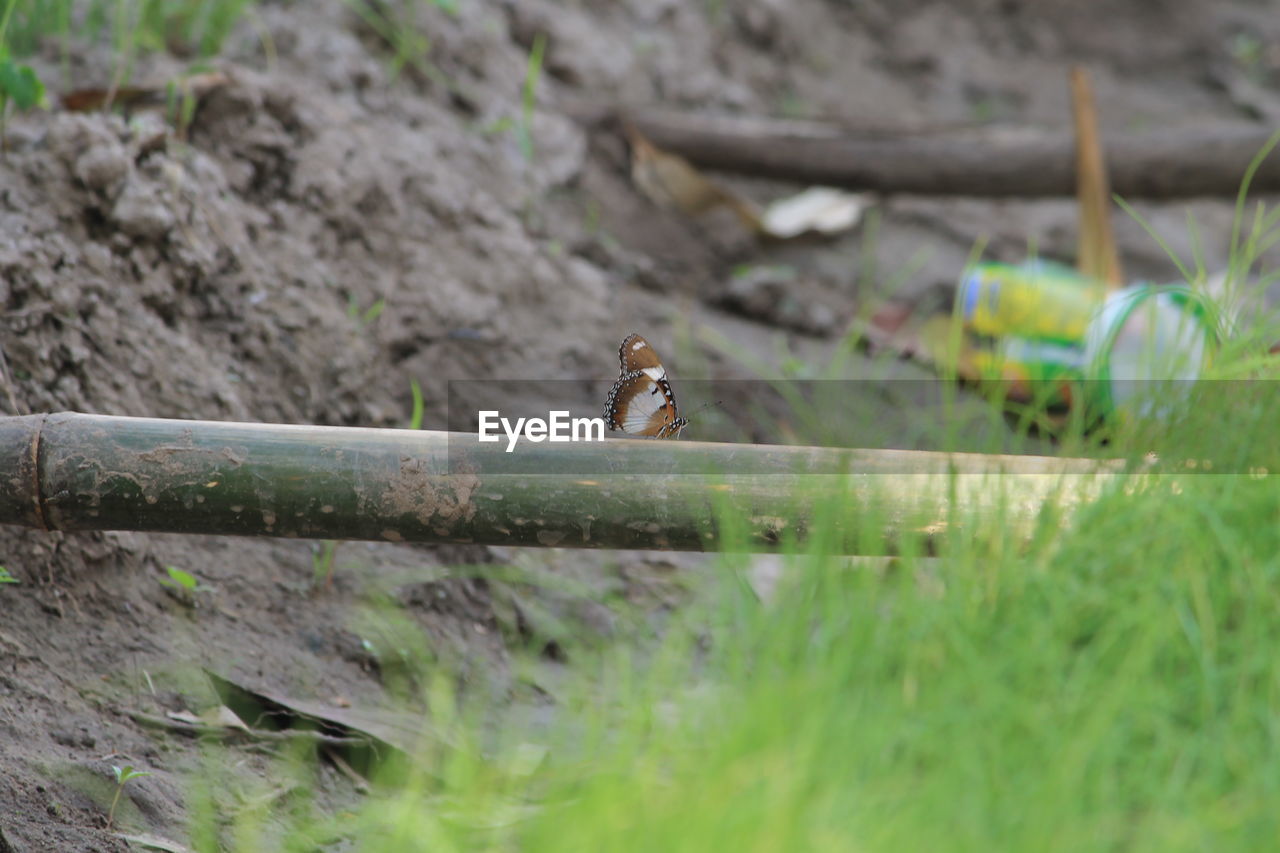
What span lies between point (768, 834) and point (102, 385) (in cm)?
156

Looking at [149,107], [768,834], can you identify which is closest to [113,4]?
[149,107]

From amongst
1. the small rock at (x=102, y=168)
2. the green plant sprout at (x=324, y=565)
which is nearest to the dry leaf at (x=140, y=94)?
the small rock at (x=102, y=168)

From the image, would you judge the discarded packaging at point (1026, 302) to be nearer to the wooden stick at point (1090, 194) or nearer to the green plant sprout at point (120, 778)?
the wooden stick at point (1090, 194)

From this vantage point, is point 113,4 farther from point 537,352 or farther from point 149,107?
point 537,352

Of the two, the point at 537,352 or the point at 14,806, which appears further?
the point at 537,352

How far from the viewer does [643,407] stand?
2.17 meters

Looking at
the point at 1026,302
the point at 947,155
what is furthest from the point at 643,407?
the point at 947,155

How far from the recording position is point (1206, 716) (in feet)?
3.98

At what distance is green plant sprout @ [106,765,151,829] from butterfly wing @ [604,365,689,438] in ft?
3.21

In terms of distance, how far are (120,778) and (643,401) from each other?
105 centimetres

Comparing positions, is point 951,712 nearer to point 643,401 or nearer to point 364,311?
point 643,401

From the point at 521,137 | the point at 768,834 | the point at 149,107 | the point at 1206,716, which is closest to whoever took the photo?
the point at 768,834

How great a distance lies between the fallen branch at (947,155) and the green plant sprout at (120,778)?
2.85 m

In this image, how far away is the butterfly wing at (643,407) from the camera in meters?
2.12
